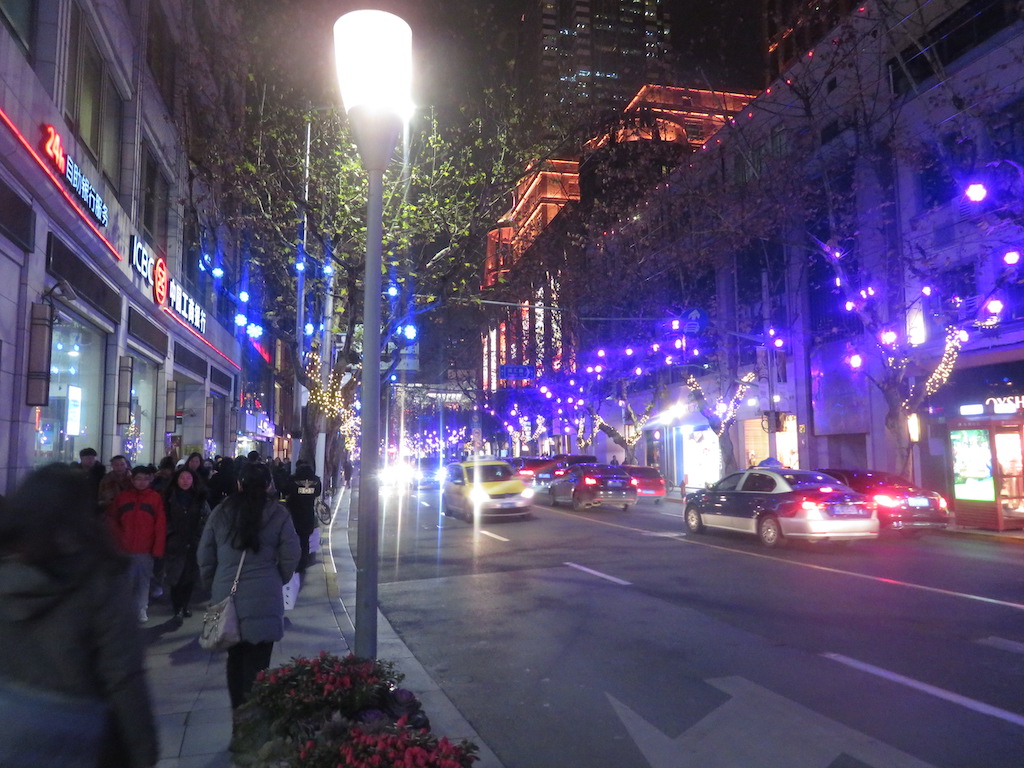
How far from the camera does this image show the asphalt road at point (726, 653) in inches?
194

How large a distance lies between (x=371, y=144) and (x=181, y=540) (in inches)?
225

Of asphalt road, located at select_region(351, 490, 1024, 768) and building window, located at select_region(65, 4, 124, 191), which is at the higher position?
building window, located at select_region(65, 4, 124, 191)

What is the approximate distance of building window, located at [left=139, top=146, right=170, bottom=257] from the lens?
18047mm

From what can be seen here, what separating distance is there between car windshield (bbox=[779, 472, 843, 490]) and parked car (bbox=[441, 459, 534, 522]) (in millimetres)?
7686

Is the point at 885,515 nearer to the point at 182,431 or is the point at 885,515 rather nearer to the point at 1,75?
the point at 1,75

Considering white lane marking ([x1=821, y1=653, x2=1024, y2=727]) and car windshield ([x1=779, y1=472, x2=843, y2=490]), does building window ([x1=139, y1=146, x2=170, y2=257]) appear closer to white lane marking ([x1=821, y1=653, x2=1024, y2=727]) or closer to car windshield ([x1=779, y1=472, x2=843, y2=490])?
car windshield ([x1=779, y1=472, x2=843, y2=490])

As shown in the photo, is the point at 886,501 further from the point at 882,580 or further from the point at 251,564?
the point at 251,564

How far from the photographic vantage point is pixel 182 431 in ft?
81.3

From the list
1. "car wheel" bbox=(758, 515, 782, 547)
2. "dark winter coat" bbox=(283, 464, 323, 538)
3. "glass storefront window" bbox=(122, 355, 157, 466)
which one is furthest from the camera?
"glass storefront window" bbox=(122, 355, 157, 466)

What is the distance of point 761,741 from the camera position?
495 centimetres

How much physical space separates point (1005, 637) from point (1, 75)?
1252 cm

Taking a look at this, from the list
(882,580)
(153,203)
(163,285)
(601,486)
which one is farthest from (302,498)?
(601,486)

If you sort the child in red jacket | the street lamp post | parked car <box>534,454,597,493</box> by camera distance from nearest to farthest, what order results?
the street lamp post → the child in red jacket → parked car <box>534,454,597,493</box>

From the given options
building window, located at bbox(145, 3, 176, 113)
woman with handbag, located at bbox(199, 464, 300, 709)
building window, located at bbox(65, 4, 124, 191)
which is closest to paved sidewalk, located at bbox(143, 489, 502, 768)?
woman with handbag, located at bbox(199, 464, 300, 709)
